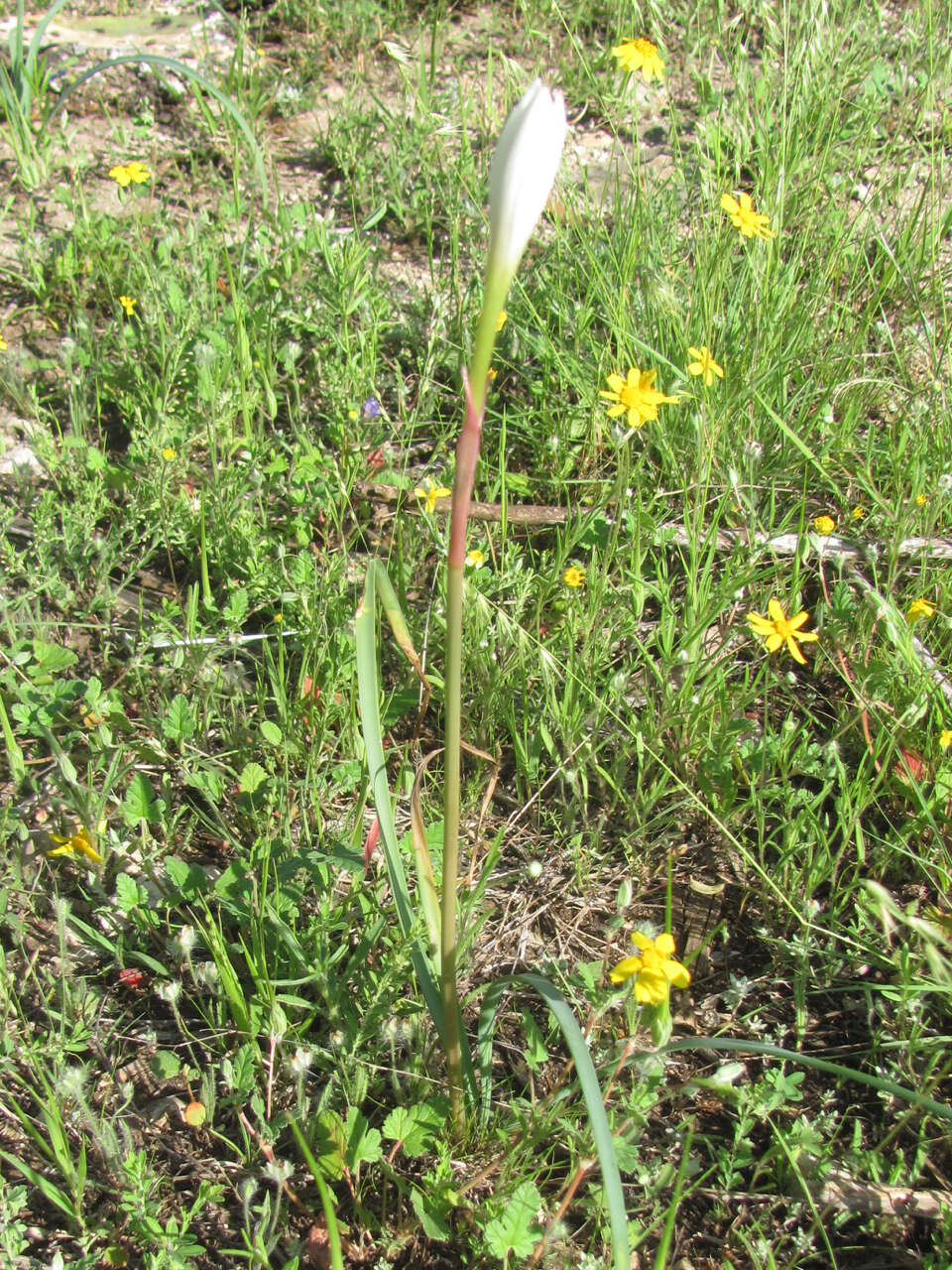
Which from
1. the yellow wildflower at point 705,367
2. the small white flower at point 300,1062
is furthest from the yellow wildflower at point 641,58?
the small white flower at point 300,1062

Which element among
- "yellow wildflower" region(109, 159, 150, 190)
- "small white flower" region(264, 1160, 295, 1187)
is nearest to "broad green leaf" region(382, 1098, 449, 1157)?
"small white flower" region(264, 1160, 295, 1187)

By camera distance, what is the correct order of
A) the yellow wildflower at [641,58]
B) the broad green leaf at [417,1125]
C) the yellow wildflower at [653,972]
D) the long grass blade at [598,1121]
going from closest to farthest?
1. the long grass blade at [598,1121]
2. the yellow wildflower at [653,972]
3. the broad green leaf at [417,1125]
4. the yellow wildflower at [641,58]

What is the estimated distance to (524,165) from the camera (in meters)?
0.81

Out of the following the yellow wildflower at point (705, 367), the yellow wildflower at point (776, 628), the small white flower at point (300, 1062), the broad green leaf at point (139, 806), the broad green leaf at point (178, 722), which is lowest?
the small white flower at point (300, 1062)

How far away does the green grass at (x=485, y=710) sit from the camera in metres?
1.51

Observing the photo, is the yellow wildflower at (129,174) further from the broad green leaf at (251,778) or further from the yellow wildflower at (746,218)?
the broad green leaf at (251,778)

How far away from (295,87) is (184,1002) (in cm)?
348

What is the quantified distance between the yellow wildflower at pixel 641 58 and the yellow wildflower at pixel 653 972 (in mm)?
2316

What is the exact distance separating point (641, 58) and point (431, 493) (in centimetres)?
138

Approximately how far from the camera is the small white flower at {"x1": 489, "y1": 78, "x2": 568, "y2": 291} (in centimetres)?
80

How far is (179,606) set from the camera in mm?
2287

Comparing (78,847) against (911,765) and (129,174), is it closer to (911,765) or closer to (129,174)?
(911,765)

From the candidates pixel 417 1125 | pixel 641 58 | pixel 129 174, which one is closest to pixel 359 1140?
pixel 417 1125

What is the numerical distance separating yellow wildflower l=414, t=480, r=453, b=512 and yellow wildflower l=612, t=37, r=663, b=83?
1249mm
